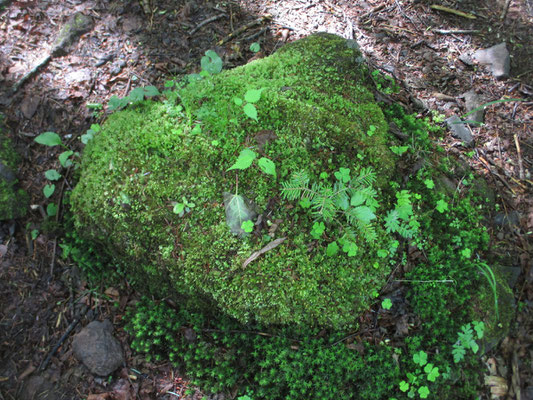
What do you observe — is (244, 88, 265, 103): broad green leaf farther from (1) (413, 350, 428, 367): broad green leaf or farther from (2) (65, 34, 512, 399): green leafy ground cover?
(1) (413, 350, 428, 367): broad green leaf

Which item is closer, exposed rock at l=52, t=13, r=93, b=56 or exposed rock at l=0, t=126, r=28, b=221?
exposed rock at l=0, t=126, r=28, b=221

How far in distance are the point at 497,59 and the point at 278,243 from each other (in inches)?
156

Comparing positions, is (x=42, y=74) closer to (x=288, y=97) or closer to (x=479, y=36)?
(x=288, y=97)

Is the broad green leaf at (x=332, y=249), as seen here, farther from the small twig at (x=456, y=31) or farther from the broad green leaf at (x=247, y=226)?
the small twig at (x=456, y=31)

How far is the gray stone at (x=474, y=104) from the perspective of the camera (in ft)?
12.9

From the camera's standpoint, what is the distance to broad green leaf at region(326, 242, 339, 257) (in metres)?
2.71

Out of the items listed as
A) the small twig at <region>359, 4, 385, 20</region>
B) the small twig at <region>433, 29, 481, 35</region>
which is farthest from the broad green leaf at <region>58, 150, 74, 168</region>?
the small twig at <region>433, 29, 481, 35</region>

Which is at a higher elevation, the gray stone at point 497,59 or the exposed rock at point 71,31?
the exposed rock at point 71,31

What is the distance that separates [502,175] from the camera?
3.68m

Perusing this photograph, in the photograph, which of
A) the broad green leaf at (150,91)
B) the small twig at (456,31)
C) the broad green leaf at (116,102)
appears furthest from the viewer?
the small twig at (456,31)

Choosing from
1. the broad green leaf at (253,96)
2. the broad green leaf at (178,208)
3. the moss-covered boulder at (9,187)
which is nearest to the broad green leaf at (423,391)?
the broad green leaf at (178,208)

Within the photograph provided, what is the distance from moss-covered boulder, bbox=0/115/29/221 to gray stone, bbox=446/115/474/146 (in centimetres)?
487

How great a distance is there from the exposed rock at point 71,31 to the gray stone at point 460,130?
468 centimetres

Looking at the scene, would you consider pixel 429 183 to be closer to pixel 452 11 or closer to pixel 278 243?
pixel 278 243
